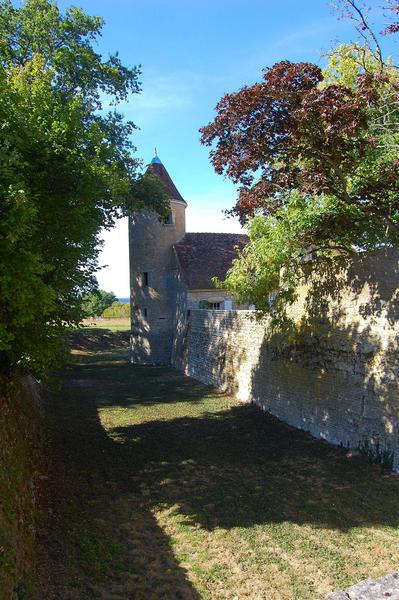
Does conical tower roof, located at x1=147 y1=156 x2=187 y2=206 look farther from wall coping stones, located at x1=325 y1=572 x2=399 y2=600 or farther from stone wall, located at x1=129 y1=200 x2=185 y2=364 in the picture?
wall coping stones, located at x1=325 y1=572 x2=399 y2=600

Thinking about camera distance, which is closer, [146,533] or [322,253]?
[146,533]

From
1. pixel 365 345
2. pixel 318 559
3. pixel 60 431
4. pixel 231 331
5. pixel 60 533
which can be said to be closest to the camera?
pixel 318 559

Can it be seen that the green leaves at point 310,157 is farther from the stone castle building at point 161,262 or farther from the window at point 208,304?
the stone castle building at point 161,262

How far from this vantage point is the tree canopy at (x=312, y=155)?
28.1 feet

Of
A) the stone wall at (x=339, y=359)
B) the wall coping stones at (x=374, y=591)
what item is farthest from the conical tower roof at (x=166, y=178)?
the wall coping stones at (x=374, y=591)

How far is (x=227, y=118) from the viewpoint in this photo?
9508 millimetres

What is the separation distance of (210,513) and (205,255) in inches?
886

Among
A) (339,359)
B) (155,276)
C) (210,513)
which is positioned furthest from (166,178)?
(210,513)

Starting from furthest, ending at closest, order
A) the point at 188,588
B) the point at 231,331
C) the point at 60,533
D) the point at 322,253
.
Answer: the point at 231,331 < the point at 322,253 < the point at 60,533 < the point at 188,588

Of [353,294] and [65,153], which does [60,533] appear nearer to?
[65,153]

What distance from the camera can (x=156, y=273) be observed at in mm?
30172

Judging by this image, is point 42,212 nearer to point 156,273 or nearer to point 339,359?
point 339,359

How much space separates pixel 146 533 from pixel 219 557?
1341mm

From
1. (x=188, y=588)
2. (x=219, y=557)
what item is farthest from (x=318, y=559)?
(x=188, y=588)
